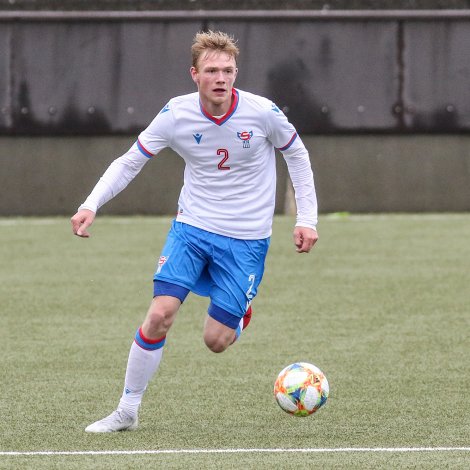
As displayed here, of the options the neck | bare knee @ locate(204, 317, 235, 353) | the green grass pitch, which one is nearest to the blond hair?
the neck

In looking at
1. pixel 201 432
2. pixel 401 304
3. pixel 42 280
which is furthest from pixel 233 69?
pixel 42 280

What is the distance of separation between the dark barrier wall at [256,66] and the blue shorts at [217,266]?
34.5 ft

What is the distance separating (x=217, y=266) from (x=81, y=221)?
86 centimetres

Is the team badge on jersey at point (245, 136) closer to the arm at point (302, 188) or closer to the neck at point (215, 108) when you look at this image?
the neck at point (215, 108)

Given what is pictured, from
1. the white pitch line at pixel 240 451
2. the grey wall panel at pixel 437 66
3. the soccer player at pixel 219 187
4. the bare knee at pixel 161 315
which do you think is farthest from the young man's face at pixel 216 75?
the grey wall panel at pixel 437 66

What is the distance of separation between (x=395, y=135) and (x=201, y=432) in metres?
11.8

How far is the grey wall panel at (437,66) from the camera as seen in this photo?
57.5 ft

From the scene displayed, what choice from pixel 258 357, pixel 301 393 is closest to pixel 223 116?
pixel 301 393

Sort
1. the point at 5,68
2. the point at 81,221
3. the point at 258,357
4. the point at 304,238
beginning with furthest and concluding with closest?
the point at 5,68 < the point at 258,357 < the point at 304,238 < the point at 81,221

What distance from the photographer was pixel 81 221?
652 cm

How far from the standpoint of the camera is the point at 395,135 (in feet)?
58.5

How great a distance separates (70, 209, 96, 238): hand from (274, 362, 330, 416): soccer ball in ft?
4.09

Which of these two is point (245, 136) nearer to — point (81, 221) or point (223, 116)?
point (223, 116)

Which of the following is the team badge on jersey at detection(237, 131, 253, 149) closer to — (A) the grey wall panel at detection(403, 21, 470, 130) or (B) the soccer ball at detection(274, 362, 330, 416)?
(B) the soccer ball at detection(274, 362, 330, 416)
